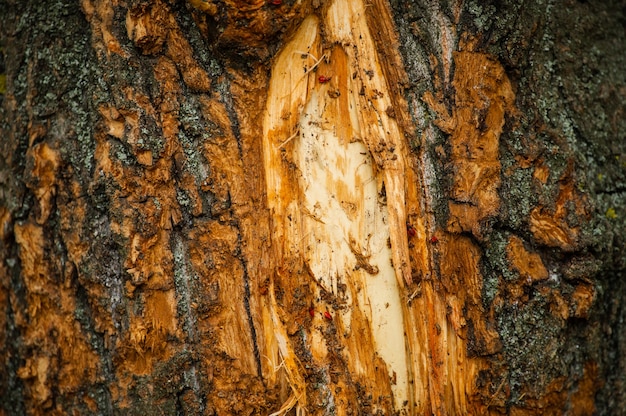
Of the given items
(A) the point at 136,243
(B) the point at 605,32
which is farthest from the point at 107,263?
(B) the point at 605,32

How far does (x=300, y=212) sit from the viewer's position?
6.89ft

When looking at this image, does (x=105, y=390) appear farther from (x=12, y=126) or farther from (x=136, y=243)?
(x=12, y=126)

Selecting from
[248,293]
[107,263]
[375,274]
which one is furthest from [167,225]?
[375,274]

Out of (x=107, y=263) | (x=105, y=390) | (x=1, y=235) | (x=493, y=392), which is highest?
(x=1, y=235)

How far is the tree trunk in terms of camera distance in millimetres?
1978

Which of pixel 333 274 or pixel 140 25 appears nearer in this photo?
pixel 140 25

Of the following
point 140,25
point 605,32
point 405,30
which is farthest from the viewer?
point 605,32

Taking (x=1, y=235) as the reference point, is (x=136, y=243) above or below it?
below

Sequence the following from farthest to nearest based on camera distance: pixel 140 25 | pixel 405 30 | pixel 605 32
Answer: pixel 605 32, pixel 405 30, pixel 140 25

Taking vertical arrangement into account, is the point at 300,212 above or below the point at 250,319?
above

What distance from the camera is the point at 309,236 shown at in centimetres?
210

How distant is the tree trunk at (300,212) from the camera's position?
1978mm

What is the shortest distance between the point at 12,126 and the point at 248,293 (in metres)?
1.15

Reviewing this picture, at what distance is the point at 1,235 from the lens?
85.7 inches
